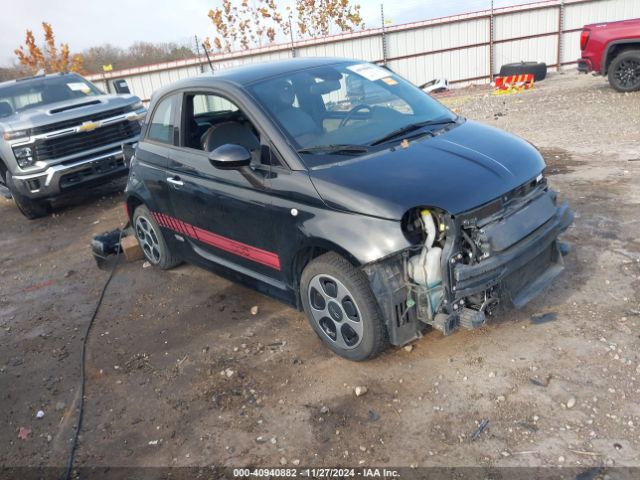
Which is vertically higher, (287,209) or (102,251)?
(287,209)

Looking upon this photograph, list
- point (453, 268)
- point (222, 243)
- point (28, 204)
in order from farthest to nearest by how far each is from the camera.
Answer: point (28, 204) → point (222, 243) → point (453, 268)

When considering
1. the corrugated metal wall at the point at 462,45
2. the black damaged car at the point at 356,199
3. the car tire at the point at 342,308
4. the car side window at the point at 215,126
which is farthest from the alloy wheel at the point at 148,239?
the corrugated metal wall at the point at 462,45

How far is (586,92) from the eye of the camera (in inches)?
510

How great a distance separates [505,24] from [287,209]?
1863cm

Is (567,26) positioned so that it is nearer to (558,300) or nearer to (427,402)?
(558,300)

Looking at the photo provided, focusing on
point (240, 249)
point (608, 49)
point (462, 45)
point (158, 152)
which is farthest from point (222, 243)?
point (462, 45)

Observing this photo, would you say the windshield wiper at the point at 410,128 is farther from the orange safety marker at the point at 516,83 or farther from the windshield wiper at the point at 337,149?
the orange safety marker at the point at 516,83

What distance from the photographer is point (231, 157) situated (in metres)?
3.62

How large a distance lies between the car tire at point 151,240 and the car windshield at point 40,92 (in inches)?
173

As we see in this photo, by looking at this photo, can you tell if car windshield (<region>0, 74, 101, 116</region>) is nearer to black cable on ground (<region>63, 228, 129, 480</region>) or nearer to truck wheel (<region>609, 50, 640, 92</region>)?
black cable on ground (<region>63, 228, 129, 480</region>)

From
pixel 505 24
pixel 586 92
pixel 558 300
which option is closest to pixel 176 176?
pixel 558 300

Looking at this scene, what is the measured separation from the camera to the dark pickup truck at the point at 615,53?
443 inches

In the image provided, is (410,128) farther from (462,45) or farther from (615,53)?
(462,45)

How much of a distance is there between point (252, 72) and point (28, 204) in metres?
5.76
